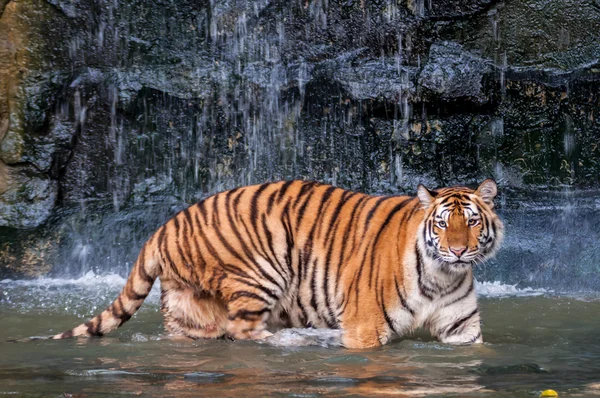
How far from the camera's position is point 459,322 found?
500 cm

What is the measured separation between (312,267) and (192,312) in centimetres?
75

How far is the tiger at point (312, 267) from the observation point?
495cm

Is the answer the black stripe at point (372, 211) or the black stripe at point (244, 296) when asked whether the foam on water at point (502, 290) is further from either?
the black stripe at point (244, 296)

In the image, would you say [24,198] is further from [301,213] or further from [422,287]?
[422,287]

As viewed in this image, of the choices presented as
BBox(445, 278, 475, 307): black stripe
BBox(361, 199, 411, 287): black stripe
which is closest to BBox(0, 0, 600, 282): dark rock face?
BBox(361, 199, 411, 287): black stripe

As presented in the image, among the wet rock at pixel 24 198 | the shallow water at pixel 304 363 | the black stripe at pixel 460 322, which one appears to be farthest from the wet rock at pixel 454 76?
the black stripe at pixel 460 322

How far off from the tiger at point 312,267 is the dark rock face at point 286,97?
3237 mm

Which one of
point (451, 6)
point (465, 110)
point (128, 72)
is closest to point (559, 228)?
point (465, 110)

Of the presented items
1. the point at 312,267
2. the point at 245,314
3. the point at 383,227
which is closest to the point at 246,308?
the point at 245,314

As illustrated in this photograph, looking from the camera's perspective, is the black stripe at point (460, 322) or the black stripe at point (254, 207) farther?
the black stripe at point (254, 207)

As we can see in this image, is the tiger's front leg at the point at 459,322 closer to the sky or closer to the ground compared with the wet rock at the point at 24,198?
closer to the ground

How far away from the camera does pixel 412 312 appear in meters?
4.95

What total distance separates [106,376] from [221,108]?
194 inches

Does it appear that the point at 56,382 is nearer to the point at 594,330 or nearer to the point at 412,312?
the point at 412,312
